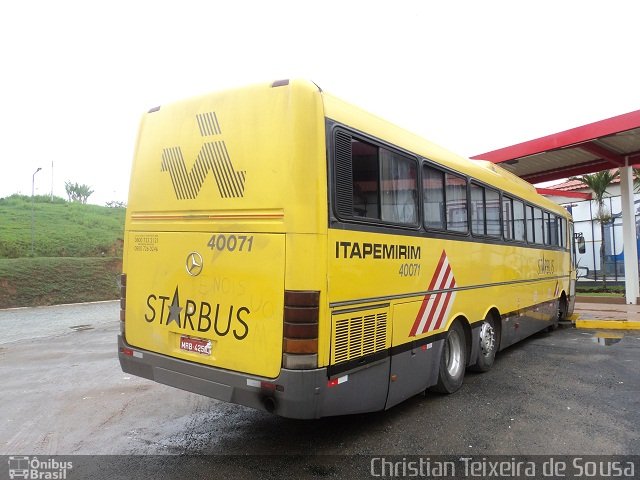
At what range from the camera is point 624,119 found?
1134 cm

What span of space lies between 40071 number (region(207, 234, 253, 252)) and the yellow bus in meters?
0.01

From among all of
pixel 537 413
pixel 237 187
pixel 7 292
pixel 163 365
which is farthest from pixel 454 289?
pixel 7 292

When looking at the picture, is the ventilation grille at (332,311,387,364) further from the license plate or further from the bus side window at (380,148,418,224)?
the license plate

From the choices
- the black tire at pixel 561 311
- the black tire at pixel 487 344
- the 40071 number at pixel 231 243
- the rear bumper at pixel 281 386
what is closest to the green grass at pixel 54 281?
the rear bumper at pixel 281 386

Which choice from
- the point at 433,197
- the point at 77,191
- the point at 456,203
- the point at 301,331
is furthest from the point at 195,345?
the point at 77,191

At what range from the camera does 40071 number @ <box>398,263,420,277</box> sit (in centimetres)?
467

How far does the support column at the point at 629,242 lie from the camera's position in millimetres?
14406

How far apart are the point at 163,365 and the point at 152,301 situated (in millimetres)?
625

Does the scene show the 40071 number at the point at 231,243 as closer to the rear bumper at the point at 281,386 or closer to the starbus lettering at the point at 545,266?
the rear bumper at the point at 281,386

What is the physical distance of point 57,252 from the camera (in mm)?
22781

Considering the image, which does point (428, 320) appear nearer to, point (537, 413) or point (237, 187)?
point (537, 413)

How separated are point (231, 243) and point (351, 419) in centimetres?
243

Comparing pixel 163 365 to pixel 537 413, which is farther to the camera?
pixel 537 413

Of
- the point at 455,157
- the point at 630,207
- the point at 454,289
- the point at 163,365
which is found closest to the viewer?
the point at 163,365
